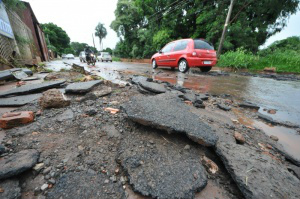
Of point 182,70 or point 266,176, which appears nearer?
point 266,176

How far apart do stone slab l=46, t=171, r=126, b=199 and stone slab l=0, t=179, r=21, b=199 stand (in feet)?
0.48

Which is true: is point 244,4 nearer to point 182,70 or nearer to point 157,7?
point 182,70

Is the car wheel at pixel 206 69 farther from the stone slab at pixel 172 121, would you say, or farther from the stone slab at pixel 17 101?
the stone slab at pixel 17 101

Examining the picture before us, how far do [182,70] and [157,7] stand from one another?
53.7 feet

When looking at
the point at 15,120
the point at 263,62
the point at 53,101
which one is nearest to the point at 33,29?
the point at 53,101

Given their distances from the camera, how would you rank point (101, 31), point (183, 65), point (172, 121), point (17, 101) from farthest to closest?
1. point (101, 31)
2. point (183, 65)
3. point (17, 101)
4. point (172, 121)

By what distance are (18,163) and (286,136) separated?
2.28 meters

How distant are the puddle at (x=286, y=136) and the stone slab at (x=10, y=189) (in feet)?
6.32

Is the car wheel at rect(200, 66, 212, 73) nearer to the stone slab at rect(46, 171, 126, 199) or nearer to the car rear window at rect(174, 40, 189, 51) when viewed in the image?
the car rear window at rect(174, 40, 189, 51)

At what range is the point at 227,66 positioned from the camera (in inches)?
313

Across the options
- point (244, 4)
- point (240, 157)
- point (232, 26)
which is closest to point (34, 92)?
point (240, 157)

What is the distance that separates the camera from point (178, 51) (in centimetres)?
582

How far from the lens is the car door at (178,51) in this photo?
564 centimetres

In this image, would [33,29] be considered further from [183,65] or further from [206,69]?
[206,69]
